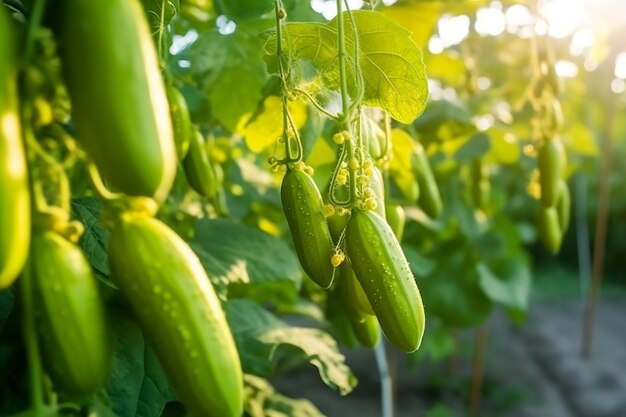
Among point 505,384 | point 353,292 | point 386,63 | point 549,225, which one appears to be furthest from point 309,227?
point 505,384

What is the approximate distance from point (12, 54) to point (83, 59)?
45 mm

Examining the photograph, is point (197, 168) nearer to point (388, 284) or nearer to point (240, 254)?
point (240, 254)

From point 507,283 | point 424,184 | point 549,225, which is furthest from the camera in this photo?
point 507,283

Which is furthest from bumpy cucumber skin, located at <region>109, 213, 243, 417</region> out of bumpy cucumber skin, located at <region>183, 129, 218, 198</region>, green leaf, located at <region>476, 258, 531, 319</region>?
green leaf, located at <region>476, 258, 531, 319</region>

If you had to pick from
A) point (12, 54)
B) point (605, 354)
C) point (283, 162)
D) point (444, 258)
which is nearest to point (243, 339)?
point (283, 162)

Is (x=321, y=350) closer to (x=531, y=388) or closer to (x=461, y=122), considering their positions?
(x=461, y=122)

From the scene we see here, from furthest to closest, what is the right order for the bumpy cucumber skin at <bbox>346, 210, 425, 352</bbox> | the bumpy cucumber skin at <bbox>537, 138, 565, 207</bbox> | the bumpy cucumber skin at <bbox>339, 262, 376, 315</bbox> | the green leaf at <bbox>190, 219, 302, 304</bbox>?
1. the bumpy cucumber skin at <bbox>537, 138, 565, 207</bbox>
2. the green leaf at <bbox>190, 219, 302, 304</bbox>
3. the bumpy cucumber skin at <bbox>339, 262, 376, 315</bbox>
4. the bumpy cucumber skin at <bbox>346, 210, 425, 352</bbox>

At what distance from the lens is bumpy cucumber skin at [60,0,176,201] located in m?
0.52

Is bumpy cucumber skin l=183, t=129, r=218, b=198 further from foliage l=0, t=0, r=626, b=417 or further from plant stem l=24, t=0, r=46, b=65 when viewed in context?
plant stem l=24, t=0, r=46, b=65

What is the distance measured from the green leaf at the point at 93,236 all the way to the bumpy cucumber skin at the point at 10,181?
45cm

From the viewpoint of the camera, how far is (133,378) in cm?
105

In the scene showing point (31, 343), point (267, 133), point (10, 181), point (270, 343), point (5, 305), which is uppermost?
point (10, 181)

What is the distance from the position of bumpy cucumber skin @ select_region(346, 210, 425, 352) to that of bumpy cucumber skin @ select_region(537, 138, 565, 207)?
0.84 meters

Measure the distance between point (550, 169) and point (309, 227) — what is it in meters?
0.83
